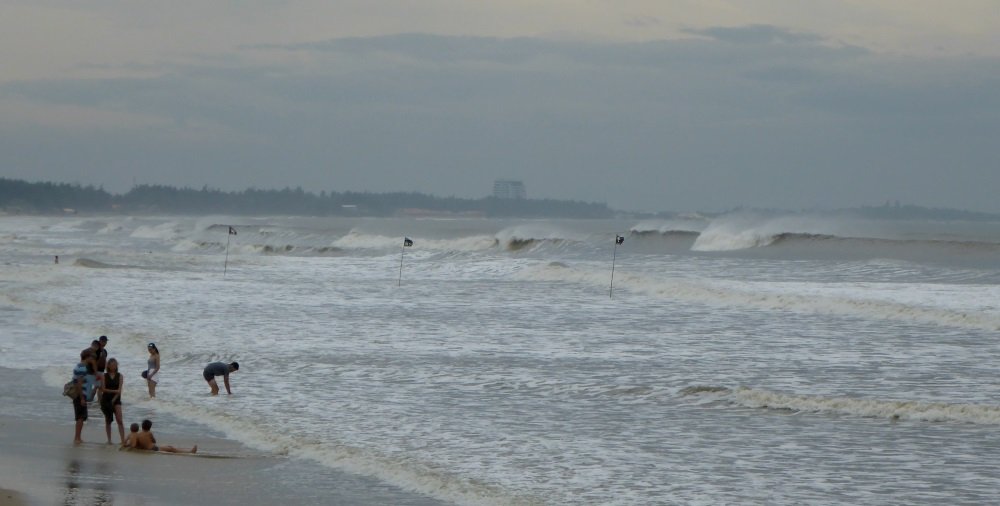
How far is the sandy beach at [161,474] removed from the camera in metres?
10.5

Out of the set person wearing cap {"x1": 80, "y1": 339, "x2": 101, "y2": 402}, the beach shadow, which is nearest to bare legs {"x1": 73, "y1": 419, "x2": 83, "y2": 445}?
person wearing cap {"x1": 80, "y1": 339, "x2": 101, "y2": 402}

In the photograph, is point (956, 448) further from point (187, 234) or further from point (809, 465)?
point (187, 234)

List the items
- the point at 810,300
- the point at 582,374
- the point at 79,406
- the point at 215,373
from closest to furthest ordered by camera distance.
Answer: the point at 79,406 → the point at 215,373 → the point at 582,374 → the point at 810,300

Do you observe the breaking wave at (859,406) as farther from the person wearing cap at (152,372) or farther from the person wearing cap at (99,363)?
the person wearing cap at (99,363)

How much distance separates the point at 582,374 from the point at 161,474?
819 centimetres

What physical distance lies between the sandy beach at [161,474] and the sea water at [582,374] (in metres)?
0.39

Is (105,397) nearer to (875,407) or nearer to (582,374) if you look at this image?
(582,374)

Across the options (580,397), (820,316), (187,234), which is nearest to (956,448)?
(580,397)

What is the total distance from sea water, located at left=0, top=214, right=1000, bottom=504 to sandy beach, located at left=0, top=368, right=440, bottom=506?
39 centimetres

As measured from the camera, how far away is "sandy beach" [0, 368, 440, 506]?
10.5 m

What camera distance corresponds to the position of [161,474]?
11594 mm

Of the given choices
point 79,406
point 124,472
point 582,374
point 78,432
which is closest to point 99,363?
point 79,406

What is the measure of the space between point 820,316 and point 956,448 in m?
15.5

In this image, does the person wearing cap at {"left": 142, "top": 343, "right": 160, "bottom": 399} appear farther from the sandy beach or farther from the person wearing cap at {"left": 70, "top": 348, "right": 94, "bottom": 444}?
the person wearing cap at {"left": 70, "top": 348, "right": 94, "bottom": 444}
